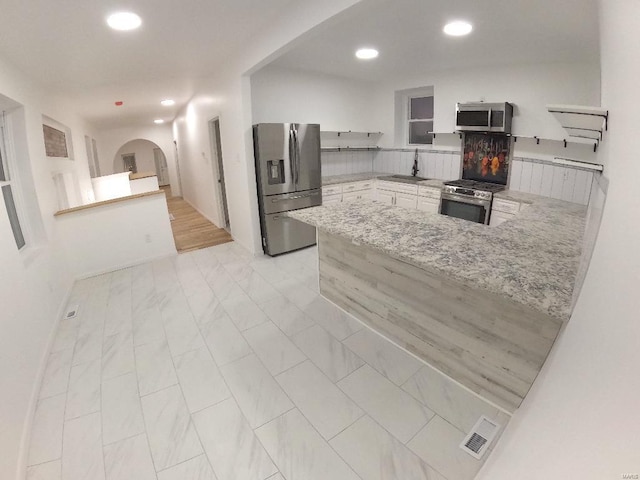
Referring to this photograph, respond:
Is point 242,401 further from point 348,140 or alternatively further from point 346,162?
point 348,140

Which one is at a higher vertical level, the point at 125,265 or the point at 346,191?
the point at 346,191

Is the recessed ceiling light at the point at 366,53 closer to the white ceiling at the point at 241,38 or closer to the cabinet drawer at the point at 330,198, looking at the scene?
the white ceiling at the point at 241,38

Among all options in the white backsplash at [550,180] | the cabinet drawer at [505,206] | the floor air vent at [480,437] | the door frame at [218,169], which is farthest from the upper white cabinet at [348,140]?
the floor air vent at [480,437]

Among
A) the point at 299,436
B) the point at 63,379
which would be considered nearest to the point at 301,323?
the point at 299,436

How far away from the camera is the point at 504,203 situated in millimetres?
3564

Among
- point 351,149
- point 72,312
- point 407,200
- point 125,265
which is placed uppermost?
point 351,149

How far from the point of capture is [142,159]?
1352 cm

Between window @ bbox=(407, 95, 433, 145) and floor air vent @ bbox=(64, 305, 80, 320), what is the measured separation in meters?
5.10

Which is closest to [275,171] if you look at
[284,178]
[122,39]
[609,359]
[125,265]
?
[284,178]

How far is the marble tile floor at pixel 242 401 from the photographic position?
59.3 inches

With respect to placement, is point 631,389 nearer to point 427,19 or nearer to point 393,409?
point 393,409

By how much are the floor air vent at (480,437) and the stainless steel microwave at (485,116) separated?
330 centimetres

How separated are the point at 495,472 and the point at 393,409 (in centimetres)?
84

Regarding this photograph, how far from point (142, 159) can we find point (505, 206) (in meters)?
14.3
